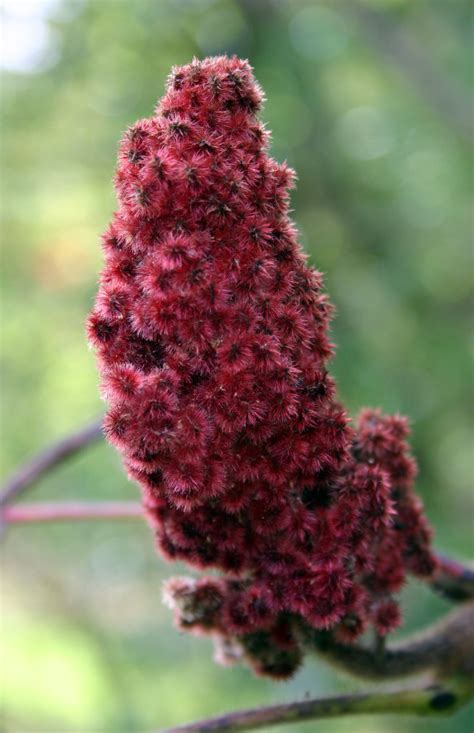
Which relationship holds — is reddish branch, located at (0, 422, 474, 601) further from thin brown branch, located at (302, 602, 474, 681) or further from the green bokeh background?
the green bokeh background

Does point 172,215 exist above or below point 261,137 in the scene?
below

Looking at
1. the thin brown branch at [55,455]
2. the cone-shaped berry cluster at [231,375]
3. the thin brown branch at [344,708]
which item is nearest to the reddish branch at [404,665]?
the thin brown branch at [344,708]

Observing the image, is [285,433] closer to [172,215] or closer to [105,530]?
[172,215]

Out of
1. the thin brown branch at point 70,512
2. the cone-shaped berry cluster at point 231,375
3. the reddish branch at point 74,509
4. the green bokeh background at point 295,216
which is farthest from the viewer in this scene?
the green bokeh background at point 295,216

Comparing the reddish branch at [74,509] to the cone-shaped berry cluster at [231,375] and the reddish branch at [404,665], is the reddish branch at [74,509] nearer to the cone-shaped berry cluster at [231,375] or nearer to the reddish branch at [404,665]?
the reddish branch at [404,665]

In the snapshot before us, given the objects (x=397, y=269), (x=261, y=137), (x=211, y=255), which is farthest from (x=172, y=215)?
(x=397, y=269)

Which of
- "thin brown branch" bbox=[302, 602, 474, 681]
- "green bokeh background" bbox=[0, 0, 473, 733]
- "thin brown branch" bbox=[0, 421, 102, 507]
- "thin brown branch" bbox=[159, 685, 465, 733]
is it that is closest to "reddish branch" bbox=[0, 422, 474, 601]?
"thin brown branch" bbox=[0, 421, 102, 507]

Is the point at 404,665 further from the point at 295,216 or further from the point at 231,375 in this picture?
the point at 295,216
